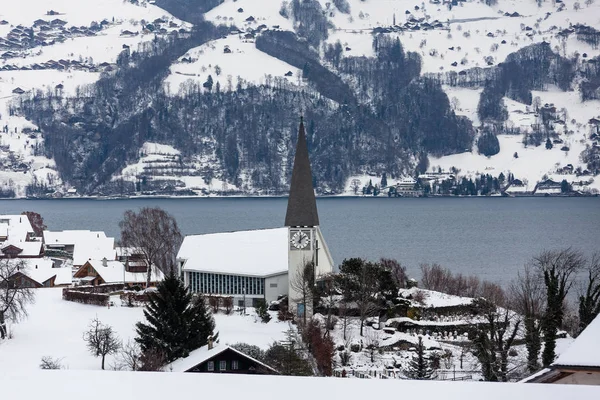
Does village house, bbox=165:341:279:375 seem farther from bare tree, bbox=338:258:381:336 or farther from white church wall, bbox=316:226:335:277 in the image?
white church wall, bbox=316:226:335:277

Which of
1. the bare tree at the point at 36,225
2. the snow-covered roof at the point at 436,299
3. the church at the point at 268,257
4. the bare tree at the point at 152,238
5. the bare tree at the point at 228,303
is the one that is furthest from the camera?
the bare tree at the point at 36,225

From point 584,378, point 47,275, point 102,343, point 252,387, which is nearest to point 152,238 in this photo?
point 47,275

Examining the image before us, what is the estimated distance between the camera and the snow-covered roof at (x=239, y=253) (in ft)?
158

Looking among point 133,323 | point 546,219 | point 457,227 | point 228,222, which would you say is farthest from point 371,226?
point 133,323

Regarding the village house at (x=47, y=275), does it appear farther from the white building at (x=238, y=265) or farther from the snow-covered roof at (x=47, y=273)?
the white building at (x=238, y=265)

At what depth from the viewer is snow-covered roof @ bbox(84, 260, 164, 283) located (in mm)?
58125

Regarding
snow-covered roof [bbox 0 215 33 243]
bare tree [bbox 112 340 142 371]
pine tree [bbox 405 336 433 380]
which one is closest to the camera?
pine tree [bbox 405 336 433 380]

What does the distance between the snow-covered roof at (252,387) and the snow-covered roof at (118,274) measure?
51152 mm

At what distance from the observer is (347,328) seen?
3856 cm

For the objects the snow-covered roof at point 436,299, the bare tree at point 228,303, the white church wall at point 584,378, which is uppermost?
the white church wall at point 584,378

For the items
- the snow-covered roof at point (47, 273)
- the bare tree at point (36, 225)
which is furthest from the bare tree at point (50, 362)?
the bare tree at point (36, 225)

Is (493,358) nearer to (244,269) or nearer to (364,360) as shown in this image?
(364,360)

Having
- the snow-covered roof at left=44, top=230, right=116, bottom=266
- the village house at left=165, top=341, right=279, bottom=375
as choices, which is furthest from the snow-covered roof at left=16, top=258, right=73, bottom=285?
the village house at left=165, top=341, right=279, bottom=375

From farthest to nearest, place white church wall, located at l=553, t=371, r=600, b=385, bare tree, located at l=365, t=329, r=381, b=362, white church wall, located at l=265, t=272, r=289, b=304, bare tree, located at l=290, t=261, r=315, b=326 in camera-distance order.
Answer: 1. white church wall, located at l=265, t=272, r=289, b=304
2. bare tree, located at l=290, t=261, r=315, b=326
3. bare tree, located at l=365, t=329, r=381, b=362
4. white church wall, located at l=553, t=371, r=600, b=385
